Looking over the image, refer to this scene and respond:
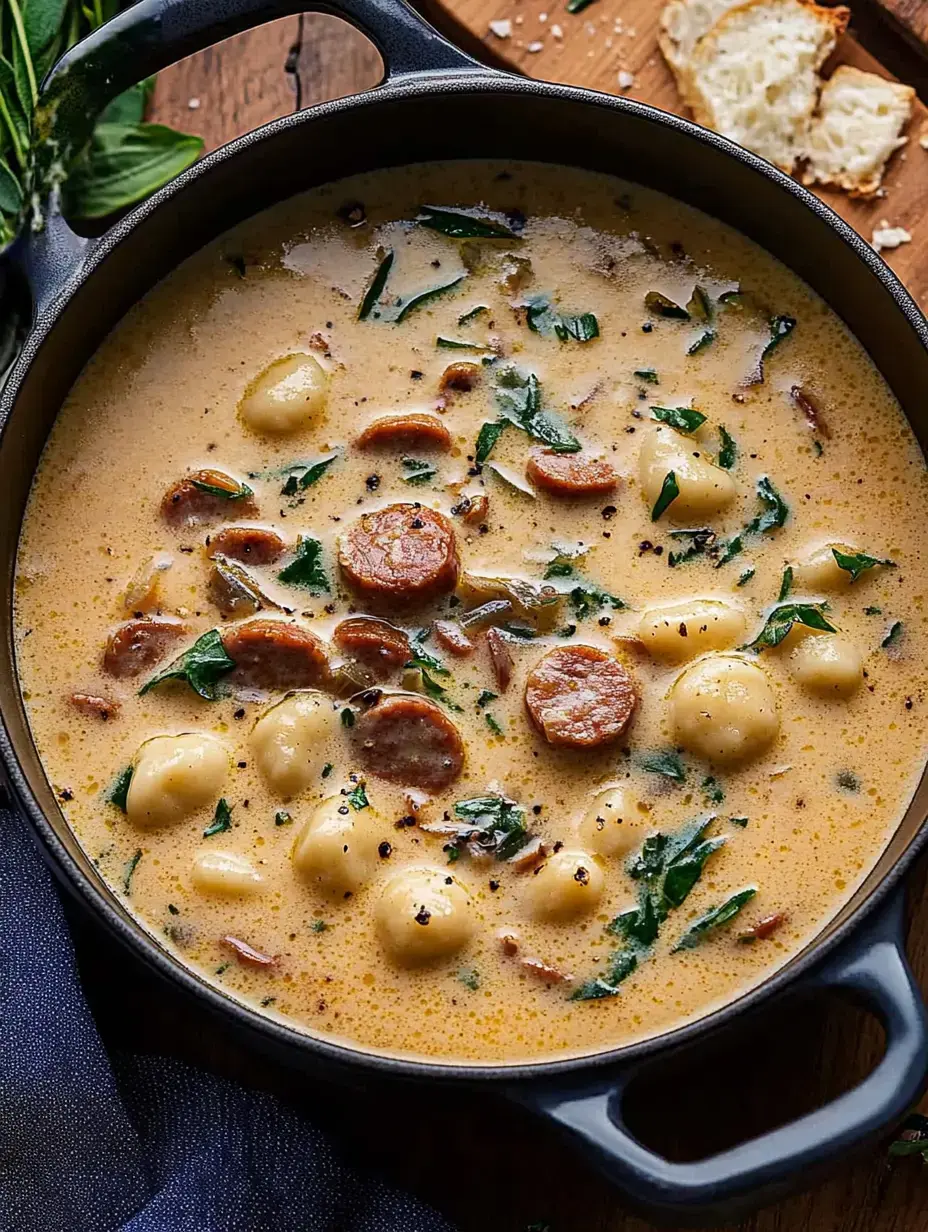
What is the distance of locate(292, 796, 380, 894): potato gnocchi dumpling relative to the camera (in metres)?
2.49

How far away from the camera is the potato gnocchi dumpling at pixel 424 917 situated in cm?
245

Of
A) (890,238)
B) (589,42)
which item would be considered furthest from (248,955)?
(589,42)

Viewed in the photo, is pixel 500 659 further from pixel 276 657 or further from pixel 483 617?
pixel 276 657

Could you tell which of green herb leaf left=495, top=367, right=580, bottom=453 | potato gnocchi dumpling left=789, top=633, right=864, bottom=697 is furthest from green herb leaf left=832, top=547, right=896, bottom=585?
green herb leaf left=495, top=367, right=580, bottom=453

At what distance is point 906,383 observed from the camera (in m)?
2.77

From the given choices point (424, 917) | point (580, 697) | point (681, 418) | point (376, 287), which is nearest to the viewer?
point (424, 917)

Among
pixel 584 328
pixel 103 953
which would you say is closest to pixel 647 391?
pixel 584 328

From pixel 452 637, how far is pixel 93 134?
120 cm

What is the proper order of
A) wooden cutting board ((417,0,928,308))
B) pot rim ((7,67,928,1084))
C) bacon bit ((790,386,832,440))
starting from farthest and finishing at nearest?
wooden cutting board ((417,0,928,308)) → bacon bit ((790,386,832,440)) → pot rim ((7,67,928,1084))

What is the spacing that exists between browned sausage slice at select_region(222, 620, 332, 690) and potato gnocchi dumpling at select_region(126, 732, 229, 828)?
5.4 inches

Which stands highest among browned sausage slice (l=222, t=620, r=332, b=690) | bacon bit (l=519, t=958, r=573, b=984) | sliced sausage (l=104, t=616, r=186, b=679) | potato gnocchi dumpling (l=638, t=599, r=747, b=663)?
potato gnocchi dumpling (l=638, t=599, r=747, b=663)

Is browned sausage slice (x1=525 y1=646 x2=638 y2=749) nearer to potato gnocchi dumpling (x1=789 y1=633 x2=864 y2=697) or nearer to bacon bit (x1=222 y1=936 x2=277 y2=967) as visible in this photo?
potato gnocchi dumpling (x1=789 y1=633 x2=864 y2=697)

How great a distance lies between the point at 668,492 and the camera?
8.74ft

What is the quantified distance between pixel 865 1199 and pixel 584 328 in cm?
164
